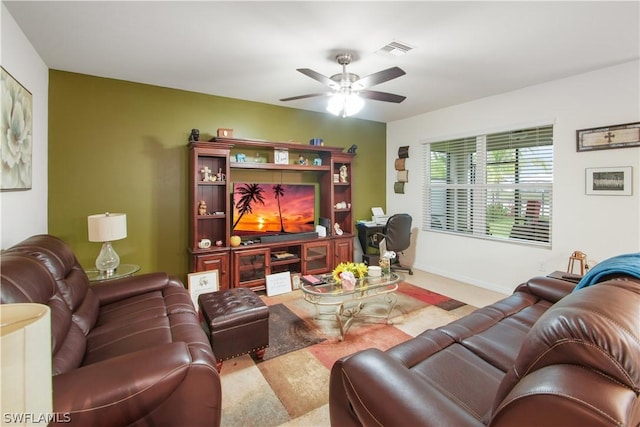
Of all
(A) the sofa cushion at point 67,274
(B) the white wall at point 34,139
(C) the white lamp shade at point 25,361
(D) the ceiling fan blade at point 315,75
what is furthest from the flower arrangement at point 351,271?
(B) the white wall at point 34,139

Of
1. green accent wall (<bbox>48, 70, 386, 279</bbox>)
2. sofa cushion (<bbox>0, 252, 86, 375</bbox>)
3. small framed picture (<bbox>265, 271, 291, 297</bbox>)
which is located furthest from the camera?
small framed picture (<bbox>265, 271, 291, 297</bbox>)

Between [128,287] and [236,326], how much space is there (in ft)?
3.26

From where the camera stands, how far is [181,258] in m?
3.86

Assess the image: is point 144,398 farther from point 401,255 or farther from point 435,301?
point 401,255

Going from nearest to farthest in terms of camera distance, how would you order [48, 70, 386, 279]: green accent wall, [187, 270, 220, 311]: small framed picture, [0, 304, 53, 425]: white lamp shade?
1. [0, 304, 53, 425]: white lamp shade
2. [48, 70, 386, 279]: green accent wall
3. [187, 270, 220, 311]: small framed picture

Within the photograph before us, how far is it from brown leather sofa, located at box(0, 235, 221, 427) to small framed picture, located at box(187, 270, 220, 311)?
1.17 metres

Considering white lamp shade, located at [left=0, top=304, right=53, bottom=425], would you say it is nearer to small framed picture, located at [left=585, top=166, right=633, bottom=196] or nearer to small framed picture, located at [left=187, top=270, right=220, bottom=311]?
small framed picture, located at [left=187, top=270, right=220, bottom=311]

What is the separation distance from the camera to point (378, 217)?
5473mm

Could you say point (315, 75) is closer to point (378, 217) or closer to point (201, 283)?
point (201, 283)

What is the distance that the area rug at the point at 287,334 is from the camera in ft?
8.36

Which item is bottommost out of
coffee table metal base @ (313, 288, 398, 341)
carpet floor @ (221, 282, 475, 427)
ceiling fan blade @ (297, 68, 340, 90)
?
carpet floor @ (221, 282, 475, 427)

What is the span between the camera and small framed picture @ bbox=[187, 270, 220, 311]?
136 inches

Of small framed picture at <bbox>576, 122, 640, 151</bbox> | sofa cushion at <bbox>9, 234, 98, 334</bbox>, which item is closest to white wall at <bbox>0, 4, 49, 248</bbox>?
sofa cushion at <bbox>9, 234, 98, 334</bbox>

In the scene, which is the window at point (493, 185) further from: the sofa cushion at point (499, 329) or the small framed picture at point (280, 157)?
the small framed picture at point (280, 157)
